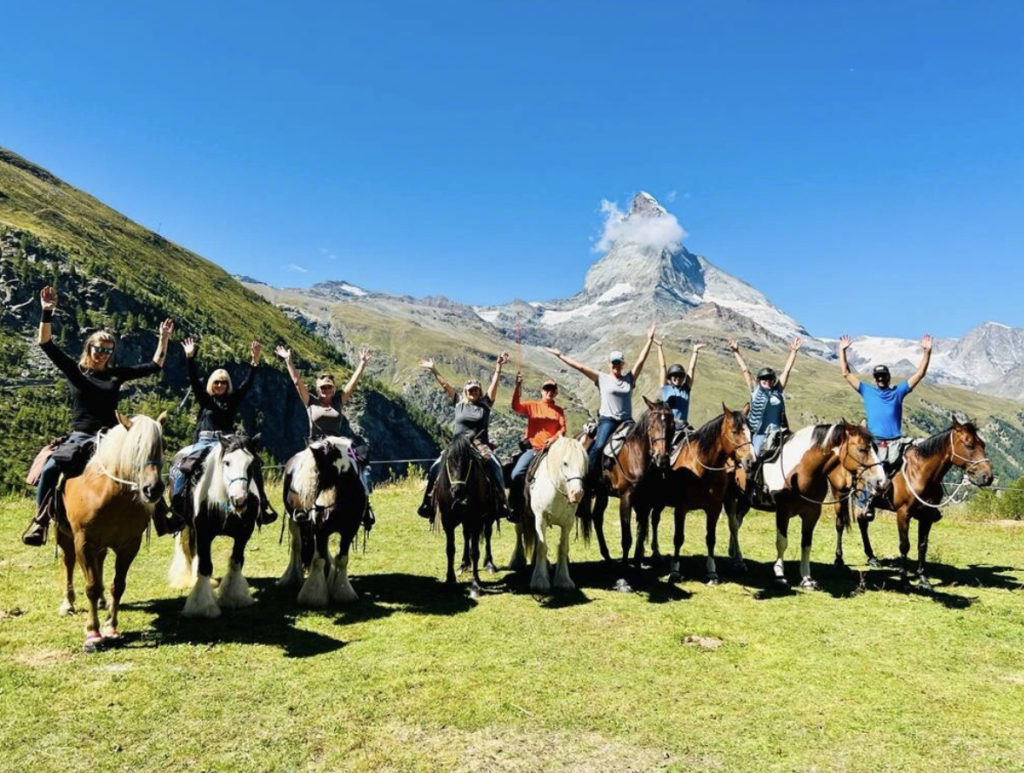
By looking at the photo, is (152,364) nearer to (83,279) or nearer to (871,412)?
(871,412)

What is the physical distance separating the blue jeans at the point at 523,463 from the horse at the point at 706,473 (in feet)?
8.54

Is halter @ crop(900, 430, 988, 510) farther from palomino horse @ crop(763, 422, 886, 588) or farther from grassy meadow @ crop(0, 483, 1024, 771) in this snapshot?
grassy meadow @ crop(0, 483, 1024, 771)

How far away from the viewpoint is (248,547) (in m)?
14.1

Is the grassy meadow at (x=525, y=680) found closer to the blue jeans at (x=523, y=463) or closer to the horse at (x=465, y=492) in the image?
the horse at (x=465, y=492)

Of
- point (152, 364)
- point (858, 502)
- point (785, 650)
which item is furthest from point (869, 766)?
point (152, 364)

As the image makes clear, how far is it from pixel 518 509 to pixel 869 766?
24.3 feet

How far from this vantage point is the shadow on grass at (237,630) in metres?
7.91

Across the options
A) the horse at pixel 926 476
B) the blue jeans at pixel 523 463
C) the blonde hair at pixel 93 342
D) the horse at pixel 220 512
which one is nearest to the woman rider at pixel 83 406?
the blonde hair at pixel 93 342

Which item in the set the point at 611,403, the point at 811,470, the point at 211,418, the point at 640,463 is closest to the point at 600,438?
the point at 611,403

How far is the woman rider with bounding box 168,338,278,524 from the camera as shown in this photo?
9.24 m

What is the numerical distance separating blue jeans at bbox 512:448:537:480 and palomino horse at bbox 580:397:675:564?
1.42 meters

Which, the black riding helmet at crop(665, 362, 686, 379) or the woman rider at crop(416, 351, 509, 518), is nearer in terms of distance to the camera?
the woman rider at crop(416, 351, 509, 518)

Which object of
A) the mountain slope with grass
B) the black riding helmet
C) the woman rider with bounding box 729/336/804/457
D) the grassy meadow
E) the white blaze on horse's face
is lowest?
the grassy meadow

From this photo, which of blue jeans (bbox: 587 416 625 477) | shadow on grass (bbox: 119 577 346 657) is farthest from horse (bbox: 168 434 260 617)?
blue jeans (bbox: 587 416 625 477)
